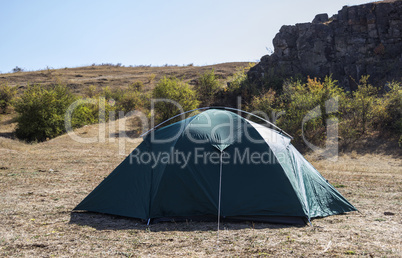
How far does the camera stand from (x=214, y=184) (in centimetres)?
634

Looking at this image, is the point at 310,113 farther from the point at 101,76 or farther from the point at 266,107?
the point at 101,76

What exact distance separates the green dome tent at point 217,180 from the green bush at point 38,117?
798 inches

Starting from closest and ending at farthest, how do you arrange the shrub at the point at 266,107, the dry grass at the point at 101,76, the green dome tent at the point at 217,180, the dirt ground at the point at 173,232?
1. the dirt ground at the point at 173,232
2. the green dome tent at the point at 217,180
3. the shrub at the point at 266,107
4. the dry grass at the point at 101,76

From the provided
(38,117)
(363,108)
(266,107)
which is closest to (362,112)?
(363,108)

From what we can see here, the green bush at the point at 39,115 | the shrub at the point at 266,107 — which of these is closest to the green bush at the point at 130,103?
the green bush at the point at 39,115

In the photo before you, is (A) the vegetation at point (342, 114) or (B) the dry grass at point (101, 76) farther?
(B) the dry grass at point (101, 76)

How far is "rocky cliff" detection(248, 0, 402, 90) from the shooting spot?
2731 centimetres

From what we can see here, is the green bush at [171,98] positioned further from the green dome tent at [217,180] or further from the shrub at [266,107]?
the green dome tent at [217,180]

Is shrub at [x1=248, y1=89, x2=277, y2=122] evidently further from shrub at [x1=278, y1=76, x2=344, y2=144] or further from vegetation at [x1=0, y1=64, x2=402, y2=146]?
shrub at [x1=278, y1=76, x2=344, y2=144]

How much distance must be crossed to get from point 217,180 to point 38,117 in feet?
74.2

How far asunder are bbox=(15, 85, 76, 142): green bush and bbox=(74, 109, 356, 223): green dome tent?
20.3 m

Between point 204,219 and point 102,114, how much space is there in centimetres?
2685

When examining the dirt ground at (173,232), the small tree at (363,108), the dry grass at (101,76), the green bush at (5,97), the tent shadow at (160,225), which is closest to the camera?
the dirt ground at (173,232)

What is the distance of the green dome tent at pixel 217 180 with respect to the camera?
20.5 ft
